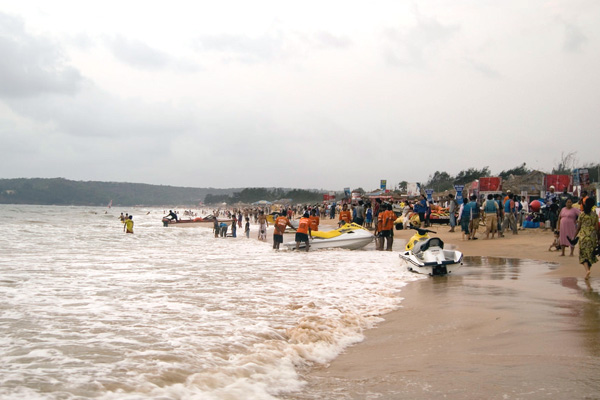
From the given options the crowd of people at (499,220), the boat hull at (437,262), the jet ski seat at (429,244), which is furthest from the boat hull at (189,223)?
the boat hull at (437,262)

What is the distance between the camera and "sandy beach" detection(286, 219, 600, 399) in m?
4.04

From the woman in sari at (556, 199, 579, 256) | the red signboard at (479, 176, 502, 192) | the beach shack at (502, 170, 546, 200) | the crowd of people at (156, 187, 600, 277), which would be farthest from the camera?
the beach shack at (502, 170, 546, 200)

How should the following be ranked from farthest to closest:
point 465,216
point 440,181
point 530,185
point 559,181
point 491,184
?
point 440,181
point 530,185
point 491,184
point 559,181
point 465,216

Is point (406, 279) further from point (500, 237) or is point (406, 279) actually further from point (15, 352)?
point (500, 237)

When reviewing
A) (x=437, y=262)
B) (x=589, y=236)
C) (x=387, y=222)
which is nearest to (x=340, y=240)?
(x=387, y=222)

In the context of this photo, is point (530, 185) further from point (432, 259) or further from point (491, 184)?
point (432, 259)

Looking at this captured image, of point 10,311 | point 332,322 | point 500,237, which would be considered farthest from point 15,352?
point 500,237

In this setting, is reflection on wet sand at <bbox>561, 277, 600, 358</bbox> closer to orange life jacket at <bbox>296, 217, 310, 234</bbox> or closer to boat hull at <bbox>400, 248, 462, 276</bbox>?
boat hull at <bbox>400, 248, 462, 276</bbox>

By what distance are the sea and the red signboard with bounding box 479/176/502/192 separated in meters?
20.8

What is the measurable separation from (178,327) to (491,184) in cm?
2864

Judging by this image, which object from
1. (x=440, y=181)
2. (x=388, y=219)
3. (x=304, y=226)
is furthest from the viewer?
(x=440, y=181)

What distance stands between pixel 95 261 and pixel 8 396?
1156 centimetres

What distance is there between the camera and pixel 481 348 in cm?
517

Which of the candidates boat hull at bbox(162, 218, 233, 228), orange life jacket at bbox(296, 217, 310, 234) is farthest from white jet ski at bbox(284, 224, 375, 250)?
boat hull at bbox(162, 218, 233, 228)
